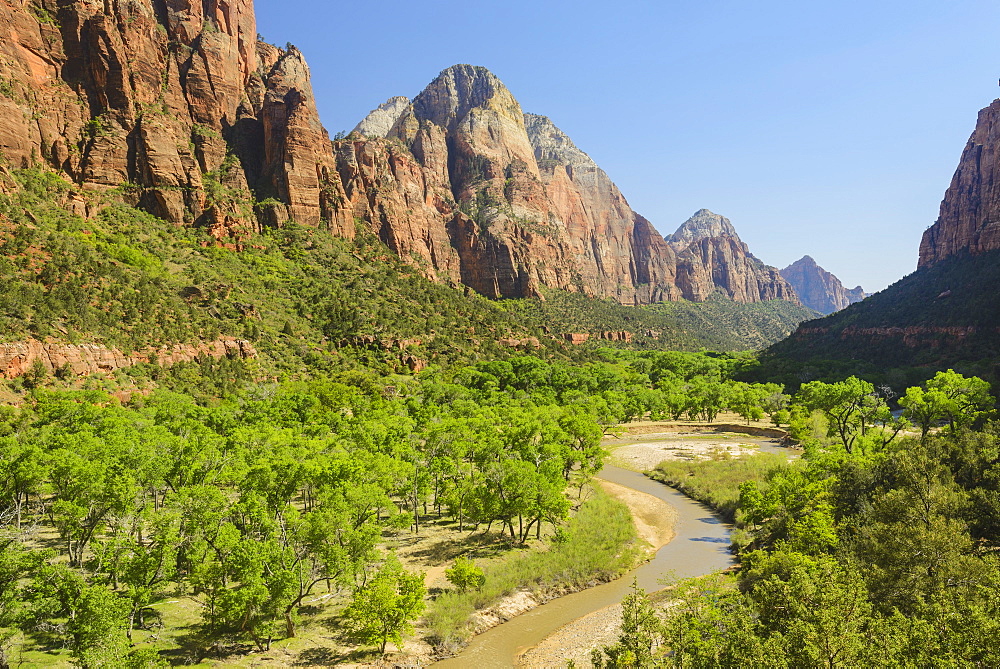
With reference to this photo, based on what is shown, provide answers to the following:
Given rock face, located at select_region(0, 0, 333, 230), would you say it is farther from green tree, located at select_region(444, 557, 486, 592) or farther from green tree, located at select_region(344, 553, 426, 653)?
green tree, located at select_region(344, 553, 426, 653)

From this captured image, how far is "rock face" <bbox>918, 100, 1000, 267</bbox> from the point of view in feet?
Result: 423

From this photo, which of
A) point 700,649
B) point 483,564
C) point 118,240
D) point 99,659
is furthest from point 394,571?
point 118,240

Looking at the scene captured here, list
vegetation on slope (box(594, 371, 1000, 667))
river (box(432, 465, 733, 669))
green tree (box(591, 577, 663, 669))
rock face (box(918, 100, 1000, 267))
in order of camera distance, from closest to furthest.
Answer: vegetation on slope (box(594, 371, 1000, 667)) → green tree (box(591, 577, 663, 669)) → river (box(432, 465, 733, 669)) → rock face (box(918, 100, 1000, 267))

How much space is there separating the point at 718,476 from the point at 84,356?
242ft

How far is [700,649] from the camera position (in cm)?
1614

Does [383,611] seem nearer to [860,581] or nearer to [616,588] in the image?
[616,588]

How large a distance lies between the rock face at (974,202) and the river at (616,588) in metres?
131

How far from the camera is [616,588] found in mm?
32938

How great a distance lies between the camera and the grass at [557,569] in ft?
89.3

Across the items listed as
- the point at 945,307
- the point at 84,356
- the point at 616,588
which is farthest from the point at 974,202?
the point at 84,356

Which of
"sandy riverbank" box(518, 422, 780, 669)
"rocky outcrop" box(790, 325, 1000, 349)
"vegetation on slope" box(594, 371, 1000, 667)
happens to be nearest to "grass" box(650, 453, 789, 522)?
"sandy riverbank" box(518, 422, 780, 669)

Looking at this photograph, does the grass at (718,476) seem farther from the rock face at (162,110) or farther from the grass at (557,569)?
the rock face at (162,110)

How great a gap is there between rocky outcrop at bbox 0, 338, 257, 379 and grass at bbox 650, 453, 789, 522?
65.0m

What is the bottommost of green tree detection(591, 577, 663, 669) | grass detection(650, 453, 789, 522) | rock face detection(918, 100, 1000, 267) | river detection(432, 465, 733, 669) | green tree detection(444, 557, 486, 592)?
river detection(432, 465, 733, 669)
